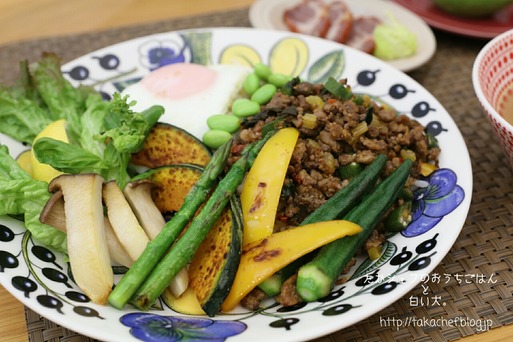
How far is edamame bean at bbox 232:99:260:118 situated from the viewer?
316cm

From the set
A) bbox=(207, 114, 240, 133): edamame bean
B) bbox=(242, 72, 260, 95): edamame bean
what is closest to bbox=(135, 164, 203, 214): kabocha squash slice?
bbox=(207, 114, 240, 133): edamame bean

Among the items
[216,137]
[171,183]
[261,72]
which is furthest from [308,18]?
[171,183]

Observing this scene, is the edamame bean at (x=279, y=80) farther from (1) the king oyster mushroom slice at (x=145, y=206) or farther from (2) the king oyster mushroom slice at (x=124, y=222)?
(2) the king oyster mushroom slice at (x=124, y=222)

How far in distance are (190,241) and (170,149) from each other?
89cm

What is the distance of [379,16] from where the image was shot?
483 cm

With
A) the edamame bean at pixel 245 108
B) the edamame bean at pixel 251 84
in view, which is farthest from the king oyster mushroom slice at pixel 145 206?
the edamame bean at pixel 251 84

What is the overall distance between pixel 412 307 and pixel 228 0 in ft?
12.8

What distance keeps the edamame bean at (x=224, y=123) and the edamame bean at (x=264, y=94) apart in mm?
196

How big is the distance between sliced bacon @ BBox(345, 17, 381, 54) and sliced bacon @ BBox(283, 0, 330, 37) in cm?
24

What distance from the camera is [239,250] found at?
2.37 metres

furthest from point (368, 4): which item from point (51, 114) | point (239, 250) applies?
point (239, 250)

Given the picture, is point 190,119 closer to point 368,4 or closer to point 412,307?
point 412,307

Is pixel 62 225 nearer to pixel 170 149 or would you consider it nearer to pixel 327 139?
Result: pixel 170 149

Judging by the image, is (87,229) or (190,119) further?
(190,119)
